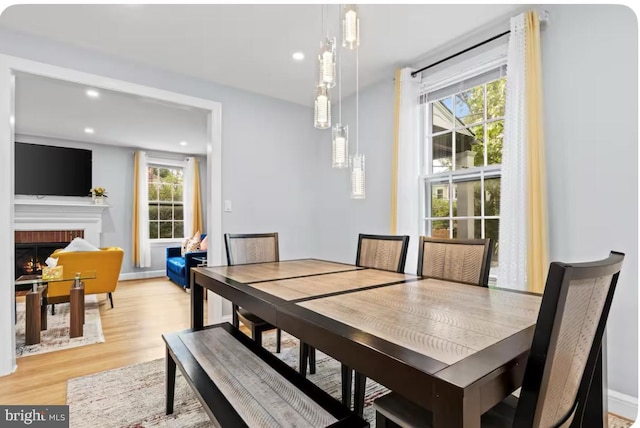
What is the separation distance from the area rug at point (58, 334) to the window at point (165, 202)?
2.63 metres

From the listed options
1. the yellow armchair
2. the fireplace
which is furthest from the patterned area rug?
the fireplace

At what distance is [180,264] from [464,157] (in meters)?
4.32

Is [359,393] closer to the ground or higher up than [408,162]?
closer to the ground

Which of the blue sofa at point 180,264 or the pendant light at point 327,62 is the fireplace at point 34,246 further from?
the pendant light at point 327,62

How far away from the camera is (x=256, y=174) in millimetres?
3635

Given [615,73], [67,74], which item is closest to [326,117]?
[615,73]

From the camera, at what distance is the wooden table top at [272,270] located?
182 cm

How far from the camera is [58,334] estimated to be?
3.05m

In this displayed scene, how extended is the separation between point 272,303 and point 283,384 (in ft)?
1.06

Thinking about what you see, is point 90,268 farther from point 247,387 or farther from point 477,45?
point 477,45

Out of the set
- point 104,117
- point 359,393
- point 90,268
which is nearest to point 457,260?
point 359,393

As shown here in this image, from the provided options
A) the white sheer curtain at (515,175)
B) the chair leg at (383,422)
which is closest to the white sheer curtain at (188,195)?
the white sheer curtain at (515,175)

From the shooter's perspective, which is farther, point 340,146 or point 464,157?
point 464,157

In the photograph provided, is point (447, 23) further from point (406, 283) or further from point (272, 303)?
point (272, 303)
